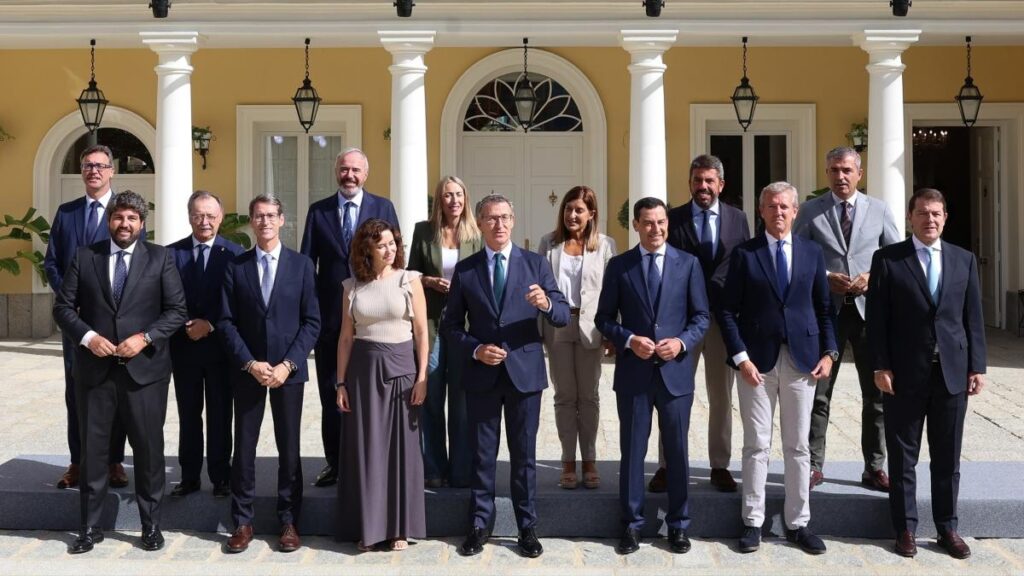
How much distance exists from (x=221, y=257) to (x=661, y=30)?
744cm

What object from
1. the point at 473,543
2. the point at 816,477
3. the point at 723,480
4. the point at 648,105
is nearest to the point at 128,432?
the point at 473,543

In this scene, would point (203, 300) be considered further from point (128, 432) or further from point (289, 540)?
point (289, 540)

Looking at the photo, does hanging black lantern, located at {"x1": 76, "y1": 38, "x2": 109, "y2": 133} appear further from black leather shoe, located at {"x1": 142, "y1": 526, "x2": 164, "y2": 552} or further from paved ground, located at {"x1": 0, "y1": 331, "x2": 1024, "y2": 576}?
black leather shoe, located at {"x1": 142, "y1": 526, "x2": 164, "y2": 552}

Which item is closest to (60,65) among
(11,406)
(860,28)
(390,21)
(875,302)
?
(390,21)

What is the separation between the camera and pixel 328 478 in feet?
19.9

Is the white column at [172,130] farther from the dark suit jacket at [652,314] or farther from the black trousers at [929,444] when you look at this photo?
the black trousers at [929,444]

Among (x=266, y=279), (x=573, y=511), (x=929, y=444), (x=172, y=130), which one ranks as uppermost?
(x=172, y=130)

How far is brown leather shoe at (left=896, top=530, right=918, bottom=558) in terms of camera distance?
5.35 m

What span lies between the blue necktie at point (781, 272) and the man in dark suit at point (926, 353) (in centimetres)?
42

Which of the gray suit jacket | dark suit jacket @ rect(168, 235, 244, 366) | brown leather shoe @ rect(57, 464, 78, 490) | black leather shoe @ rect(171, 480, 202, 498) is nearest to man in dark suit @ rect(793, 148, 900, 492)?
the gray suit jacket

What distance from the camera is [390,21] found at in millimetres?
12047

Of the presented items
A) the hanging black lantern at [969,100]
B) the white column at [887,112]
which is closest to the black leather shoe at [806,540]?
the white column at [887,112]

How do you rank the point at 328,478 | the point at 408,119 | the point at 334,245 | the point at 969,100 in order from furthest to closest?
1. the point at 969,100
2. the point at 408,119
3. the point at 328,478
4. the point at 334,245

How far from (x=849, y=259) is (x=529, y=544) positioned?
2.35m
